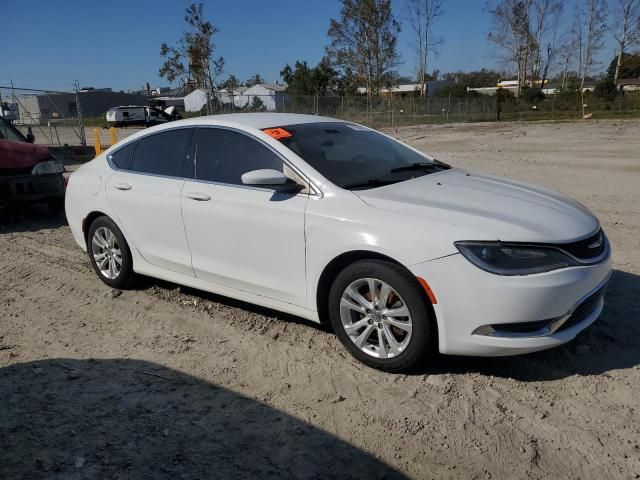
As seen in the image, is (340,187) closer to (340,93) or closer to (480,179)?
(480,179)

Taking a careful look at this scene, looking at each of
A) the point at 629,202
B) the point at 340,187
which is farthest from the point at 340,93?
the point at 340,187

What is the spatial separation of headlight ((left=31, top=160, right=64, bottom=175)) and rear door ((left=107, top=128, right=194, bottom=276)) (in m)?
3.84

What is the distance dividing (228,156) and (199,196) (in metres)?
0.39

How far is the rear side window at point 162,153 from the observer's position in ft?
15.2

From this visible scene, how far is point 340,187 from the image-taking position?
3.70 m

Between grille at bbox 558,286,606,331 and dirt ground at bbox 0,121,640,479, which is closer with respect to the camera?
dirt ground at bbox 0,121,640,479

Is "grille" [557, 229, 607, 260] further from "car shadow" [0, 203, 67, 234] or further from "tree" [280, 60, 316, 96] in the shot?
"tree" [280, 60, 316, 96]

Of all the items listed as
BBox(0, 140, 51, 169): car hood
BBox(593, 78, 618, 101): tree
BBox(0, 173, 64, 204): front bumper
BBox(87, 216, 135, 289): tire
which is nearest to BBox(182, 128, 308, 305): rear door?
BBox(87, 216, 135, 289): tire

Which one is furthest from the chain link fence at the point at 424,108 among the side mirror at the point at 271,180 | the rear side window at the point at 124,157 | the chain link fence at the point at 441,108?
the side mirror at the point at 271,180

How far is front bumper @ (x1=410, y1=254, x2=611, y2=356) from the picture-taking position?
304 cm

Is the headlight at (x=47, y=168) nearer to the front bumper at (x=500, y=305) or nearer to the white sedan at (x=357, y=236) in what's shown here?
the white sedan at (x=357, y=236)

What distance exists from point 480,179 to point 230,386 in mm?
2427

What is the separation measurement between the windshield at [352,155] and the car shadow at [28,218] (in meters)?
5.50

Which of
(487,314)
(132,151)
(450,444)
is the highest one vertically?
(132,151)
